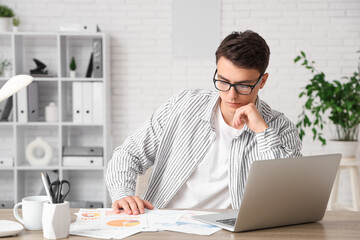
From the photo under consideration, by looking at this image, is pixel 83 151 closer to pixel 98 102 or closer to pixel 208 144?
pixel 98 102

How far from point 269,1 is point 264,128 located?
2.81m

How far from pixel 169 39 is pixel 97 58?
696mm

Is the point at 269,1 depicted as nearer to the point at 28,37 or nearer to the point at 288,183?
A: the point at 28,37

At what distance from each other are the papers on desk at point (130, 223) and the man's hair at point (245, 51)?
614 mm

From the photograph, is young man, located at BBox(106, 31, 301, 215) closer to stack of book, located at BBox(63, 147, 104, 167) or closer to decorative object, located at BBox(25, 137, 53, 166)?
stack of book, located at BBox(63, 147, 104, 167)

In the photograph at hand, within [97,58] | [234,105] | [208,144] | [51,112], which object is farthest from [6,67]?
[234,105]

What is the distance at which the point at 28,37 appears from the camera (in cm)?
448

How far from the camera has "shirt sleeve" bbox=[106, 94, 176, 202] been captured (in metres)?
2.00

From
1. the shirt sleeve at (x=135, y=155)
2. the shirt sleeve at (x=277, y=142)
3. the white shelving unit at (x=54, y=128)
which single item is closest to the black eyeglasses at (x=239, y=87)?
the shirt sleeve at (x=277, y=142)

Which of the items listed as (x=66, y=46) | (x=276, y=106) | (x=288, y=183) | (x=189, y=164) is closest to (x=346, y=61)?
(x=276, y=106)

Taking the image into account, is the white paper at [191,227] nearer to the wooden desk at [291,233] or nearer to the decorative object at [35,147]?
the wooden desk at [291,233]

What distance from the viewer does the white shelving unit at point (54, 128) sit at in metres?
4.30

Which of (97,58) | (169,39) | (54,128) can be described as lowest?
(54,128)

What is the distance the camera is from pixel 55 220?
1349mm
